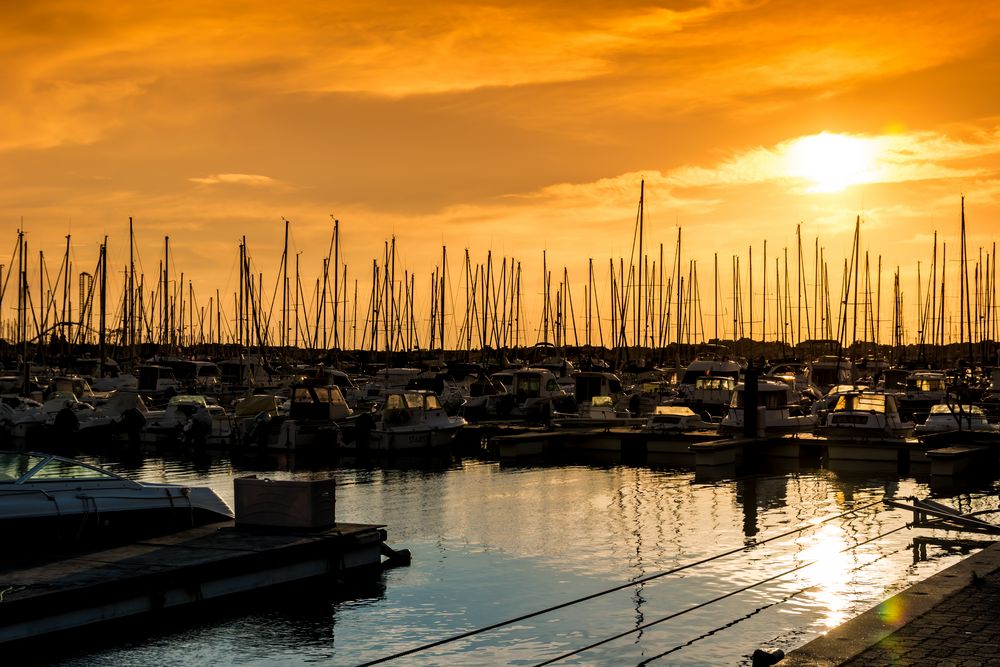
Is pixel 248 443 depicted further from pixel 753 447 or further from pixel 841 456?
pixel 841 456

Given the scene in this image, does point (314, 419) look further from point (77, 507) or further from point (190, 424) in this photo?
point (77, 507)

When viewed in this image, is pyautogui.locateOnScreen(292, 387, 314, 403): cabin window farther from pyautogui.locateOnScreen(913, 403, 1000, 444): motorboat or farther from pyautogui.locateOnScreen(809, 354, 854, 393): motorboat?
pyautogui.locateOnScreen(809, 354, 854, 393): motorboat

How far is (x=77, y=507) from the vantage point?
20656 mm

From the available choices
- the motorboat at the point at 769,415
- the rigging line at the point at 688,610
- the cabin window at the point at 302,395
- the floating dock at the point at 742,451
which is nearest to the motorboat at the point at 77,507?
the rigging line at the point at 688,610

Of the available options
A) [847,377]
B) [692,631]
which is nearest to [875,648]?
[692,631]

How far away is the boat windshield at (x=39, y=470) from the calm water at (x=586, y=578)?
16.0 feet

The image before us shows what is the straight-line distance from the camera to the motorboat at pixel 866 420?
148 ft

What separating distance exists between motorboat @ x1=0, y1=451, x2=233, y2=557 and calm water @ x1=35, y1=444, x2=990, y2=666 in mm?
3621

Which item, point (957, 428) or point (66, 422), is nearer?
point (957, 428)

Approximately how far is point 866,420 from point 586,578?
26.4 m

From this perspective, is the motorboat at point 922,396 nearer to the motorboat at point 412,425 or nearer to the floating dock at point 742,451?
the floating dock at point 742,451

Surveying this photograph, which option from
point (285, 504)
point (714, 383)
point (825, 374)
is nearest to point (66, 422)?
point (714, 383)

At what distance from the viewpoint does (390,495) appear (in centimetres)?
3644

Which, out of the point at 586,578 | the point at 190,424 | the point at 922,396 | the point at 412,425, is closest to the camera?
the point at 586,578
